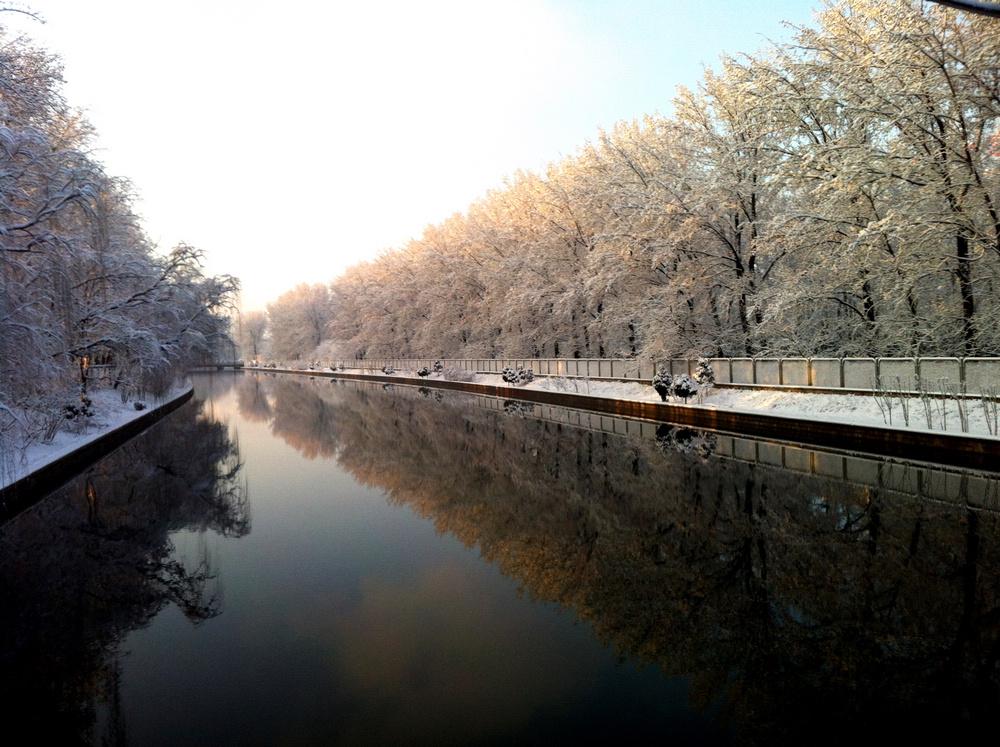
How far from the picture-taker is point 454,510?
1008 cm

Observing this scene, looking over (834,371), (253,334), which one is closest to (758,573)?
(834,371)

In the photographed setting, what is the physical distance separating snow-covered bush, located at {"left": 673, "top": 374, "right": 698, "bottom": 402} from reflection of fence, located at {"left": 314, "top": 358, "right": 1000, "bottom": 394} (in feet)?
6.69

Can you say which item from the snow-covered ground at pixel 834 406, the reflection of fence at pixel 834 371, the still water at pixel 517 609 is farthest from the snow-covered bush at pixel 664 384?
the still water at pixel 517 609

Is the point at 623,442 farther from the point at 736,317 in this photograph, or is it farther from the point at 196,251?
the point at 196,251

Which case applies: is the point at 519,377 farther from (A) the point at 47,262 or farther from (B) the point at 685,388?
(A) the point at 47,262

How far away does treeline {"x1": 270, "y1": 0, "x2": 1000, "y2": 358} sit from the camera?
16719 mm

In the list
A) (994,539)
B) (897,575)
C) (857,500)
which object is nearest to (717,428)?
(857,500)

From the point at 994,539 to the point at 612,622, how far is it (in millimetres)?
5241

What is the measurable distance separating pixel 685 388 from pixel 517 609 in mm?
16937

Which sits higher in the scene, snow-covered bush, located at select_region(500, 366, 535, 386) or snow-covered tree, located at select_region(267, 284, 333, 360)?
snow-covered tree, located at select_region(267, 284, 333, 360)

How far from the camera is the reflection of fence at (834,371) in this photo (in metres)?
14.9

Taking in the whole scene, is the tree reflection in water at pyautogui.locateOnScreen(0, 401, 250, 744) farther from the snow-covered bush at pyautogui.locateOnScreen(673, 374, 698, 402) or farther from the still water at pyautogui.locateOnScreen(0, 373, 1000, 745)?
the snow-covered bush at pyautogui.locateOnScreen(673, 374, 698, 402)

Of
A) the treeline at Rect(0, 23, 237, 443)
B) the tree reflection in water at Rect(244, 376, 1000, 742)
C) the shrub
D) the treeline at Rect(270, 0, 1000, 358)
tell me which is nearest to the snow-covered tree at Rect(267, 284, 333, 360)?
the shrub

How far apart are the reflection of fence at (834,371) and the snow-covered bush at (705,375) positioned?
386 mm
